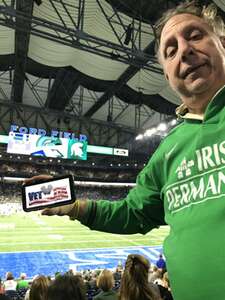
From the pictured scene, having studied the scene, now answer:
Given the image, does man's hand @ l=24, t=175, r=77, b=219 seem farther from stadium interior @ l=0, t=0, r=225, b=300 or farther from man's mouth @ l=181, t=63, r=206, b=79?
stadium interior @ l=0, t=0, r=225, b=300

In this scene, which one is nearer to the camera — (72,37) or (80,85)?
(72,37)

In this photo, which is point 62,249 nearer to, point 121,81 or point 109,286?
point 121,81

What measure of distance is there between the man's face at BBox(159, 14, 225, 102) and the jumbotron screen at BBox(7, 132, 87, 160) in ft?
81.8

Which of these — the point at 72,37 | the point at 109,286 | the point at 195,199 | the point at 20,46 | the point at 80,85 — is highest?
the point at 80,85

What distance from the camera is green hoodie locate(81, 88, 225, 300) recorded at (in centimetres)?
104

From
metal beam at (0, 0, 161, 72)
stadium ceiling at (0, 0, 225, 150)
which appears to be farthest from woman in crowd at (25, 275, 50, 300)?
metal beam at (0, 0, 161, 72)

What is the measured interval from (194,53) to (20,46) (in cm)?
1678

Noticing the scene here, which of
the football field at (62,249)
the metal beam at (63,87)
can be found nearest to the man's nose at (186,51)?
the football field at (62,249)

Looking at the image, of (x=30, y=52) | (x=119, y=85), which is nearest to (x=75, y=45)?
(x=30, y=52)

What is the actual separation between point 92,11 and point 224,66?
13077mm

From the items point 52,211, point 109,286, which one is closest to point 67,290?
point 52,211

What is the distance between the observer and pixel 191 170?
4.00 feet

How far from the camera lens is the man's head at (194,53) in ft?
4.11

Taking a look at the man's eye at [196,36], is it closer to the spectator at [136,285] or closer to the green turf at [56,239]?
the spectator at [136,285]
